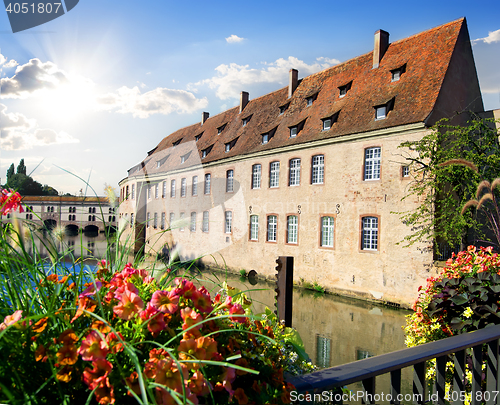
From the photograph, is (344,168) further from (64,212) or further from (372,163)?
(64,212)

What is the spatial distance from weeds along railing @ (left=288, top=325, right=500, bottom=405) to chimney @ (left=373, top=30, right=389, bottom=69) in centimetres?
1762

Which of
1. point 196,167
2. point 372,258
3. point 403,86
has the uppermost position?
point 403,86

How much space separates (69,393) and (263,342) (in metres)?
0.66

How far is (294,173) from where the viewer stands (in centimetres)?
1873

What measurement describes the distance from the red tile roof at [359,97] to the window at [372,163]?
34.7 inches

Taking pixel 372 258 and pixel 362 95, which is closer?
pixel 372 258

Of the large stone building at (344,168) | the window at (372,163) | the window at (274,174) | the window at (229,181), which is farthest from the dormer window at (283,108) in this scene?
the window at (372,163)

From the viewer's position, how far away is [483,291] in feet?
11.6

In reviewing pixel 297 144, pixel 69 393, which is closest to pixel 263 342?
pixel 69 393

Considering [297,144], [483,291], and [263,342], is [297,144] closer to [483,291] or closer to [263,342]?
[483,291]

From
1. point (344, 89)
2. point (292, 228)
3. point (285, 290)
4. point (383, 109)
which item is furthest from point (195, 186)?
point (285, 290)

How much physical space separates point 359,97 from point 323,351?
1164 centimetres

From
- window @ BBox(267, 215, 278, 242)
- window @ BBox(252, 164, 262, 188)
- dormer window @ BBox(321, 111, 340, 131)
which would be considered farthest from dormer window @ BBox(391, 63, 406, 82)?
window @ BBox(267, 215, 278, 242)

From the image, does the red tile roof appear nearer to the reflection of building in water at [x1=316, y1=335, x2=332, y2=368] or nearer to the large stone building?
the large stone building
